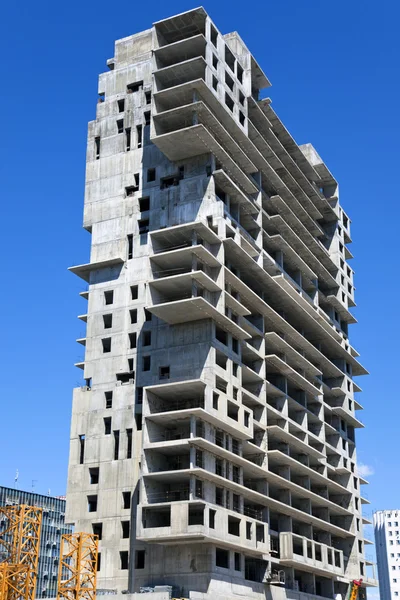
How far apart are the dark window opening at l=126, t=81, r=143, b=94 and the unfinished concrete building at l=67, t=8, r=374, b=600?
0.58ft

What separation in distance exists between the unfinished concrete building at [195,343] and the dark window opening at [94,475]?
15cm

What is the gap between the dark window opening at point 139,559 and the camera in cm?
7556

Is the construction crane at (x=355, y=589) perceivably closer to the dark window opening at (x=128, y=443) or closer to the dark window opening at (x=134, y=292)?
the dark window opening at (x=128, y=443)

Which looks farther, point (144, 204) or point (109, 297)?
point (144, 204)

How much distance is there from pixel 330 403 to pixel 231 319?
135ft

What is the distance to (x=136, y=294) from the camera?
8650 cm

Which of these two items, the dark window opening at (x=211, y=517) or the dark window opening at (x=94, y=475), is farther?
the dark window opening at (x=94, y=475)

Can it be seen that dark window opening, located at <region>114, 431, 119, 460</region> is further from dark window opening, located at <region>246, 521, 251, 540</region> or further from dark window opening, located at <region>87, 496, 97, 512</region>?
dark window opening, located at <region>246, 521, 251, 540</region>

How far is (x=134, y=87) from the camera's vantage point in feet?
309

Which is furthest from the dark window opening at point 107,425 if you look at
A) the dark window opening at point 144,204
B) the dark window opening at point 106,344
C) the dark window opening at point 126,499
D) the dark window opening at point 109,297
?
the dark window opening at point 144,204

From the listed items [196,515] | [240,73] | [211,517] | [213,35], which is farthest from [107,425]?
[240,73]

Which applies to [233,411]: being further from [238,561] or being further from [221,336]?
[238,561]

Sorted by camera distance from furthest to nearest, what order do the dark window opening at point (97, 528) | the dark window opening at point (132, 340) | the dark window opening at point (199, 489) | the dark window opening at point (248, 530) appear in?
the dark window opening at point (132, 340), the dark window opening at point (248, 530), the dark window opening at point (97, 528), the dark window opening at point (199, 489)

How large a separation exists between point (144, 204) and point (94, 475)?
92.8ft
